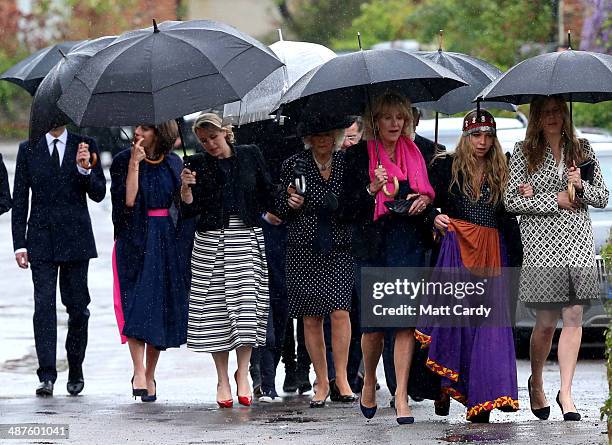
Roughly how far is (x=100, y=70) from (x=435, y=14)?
25.7 metres

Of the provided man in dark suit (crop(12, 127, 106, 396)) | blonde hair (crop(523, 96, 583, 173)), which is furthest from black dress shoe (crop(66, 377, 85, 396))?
blonde hair (crop(523, 96, 583, 173))

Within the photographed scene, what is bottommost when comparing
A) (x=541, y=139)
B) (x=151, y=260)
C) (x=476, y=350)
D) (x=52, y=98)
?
(x=476, y=350)

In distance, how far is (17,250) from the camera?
36.9 ft

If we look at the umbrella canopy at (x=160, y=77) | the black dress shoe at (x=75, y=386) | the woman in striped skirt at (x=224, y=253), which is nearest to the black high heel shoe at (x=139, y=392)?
the woman in striped skirt at (x=224, y=253)

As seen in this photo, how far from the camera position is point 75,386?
11.2 metres

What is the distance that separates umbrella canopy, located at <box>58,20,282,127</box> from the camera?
30.6 feet

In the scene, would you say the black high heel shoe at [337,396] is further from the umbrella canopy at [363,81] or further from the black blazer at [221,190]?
the umbrella canopy at [363,81]

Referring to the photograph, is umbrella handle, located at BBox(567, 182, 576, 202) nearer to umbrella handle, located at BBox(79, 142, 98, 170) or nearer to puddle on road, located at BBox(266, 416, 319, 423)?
puddle on road, located at BBox(266, 416, 319, 423)

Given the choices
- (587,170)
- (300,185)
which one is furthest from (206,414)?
(587,170)

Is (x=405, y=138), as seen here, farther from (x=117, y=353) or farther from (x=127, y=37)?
(x=117, y=353)

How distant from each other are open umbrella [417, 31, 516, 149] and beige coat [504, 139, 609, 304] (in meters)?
1.39

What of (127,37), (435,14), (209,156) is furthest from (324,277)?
(435,14)

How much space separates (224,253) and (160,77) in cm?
143

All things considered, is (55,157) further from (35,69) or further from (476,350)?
(476,350)
